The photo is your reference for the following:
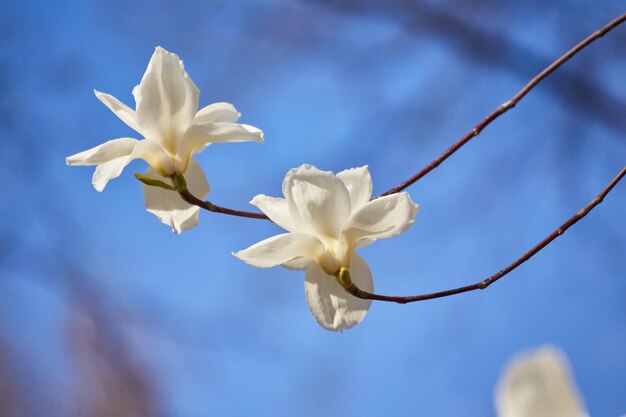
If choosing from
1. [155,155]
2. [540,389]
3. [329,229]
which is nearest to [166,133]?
[155,155]

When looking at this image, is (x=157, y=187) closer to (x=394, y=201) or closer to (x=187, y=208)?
(x=187, y=208)

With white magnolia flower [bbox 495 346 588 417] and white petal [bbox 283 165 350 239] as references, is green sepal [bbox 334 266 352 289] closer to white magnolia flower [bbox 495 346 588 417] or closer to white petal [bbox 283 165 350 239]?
white petal [bbox 283 165 350 239]

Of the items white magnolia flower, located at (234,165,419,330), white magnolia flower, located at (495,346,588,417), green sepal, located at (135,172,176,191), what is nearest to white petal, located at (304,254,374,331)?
white magnolia flower, located at (234,165,419,330)

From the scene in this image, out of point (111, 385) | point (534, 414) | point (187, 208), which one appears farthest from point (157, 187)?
point (111, 385)

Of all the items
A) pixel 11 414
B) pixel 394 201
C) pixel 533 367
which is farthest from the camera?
pixel 11 414

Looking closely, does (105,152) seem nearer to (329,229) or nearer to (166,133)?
(166,133)

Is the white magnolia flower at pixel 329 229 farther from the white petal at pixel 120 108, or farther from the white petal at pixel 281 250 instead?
the white petal at pixel 120 108
